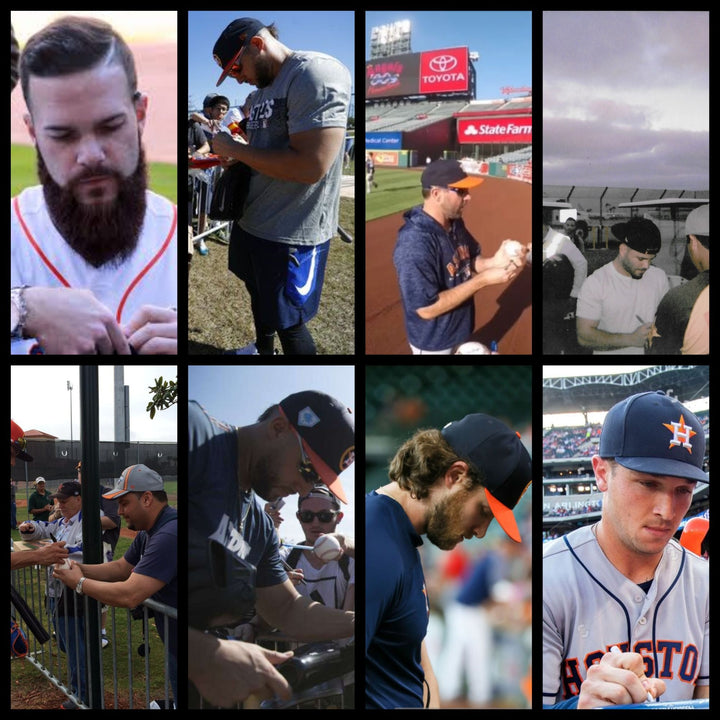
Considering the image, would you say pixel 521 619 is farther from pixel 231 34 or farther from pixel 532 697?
pixel 231 34

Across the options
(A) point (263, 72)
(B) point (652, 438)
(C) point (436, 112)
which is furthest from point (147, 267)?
(B) point (652, 438)

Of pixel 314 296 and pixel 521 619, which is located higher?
pixel 314 296

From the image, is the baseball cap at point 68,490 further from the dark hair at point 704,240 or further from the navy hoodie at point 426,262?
the dark hair at point 704,240

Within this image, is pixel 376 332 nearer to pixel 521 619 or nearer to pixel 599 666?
pixel 521 619

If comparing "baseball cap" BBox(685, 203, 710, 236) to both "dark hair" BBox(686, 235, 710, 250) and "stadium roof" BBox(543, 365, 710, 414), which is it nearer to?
"dark hair" BBox(686, 235, 710, 250)

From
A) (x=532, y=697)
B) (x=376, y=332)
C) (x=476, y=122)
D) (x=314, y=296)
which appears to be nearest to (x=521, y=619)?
(x=532, y=697)

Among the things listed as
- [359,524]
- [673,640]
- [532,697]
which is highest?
[359,524]

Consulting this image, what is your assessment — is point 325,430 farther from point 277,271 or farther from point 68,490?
point 68,490
